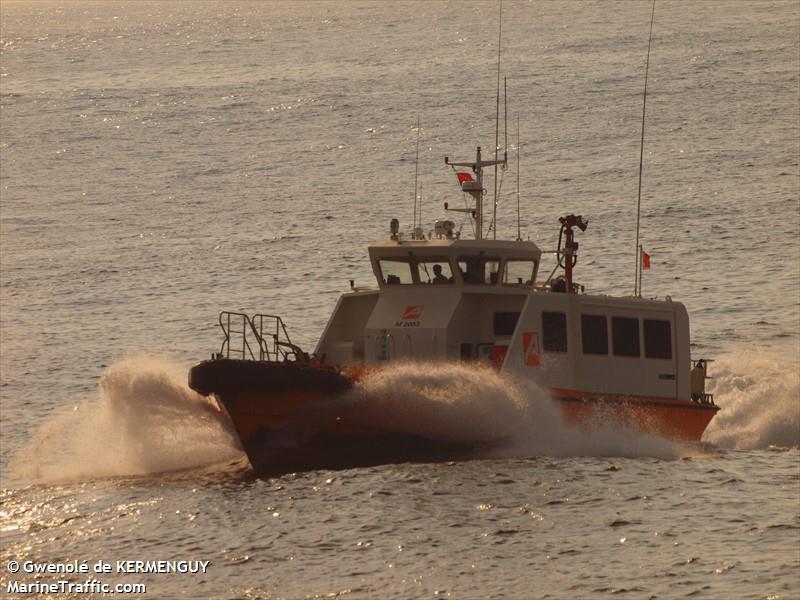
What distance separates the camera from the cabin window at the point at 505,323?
30.2 meters

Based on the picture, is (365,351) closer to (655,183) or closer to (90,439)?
(90,439)

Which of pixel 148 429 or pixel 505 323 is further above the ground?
pixel 505 323

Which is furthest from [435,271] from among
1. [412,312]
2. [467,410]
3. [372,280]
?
[372,280]

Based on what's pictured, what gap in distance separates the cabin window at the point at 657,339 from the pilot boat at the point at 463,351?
18mm

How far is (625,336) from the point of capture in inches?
1203

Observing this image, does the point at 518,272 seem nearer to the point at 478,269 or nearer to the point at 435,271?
the point at 478,269

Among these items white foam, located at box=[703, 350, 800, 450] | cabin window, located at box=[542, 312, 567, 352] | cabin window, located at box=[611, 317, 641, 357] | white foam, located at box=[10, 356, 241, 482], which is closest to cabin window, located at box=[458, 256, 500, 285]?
cabin window, located at box=[542, 312, 567, 352]

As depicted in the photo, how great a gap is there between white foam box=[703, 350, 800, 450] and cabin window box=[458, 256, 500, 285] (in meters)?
6.07

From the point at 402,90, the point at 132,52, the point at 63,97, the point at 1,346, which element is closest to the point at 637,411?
the point at 1,346

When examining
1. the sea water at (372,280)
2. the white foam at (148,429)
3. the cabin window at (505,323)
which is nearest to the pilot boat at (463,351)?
the cabin window at (505,323)

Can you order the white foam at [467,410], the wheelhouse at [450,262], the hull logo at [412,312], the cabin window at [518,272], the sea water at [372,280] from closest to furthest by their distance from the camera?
the sea water at [372,280] < the white foam at [467,410] < the hull logo at [412,312] < the wheelhouse at [450,262] < the cabin window at [518,272]

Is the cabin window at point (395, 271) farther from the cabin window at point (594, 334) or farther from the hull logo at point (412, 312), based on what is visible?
the cabin window at point (594, 334)

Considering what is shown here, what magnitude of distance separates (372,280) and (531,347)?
28082 mm

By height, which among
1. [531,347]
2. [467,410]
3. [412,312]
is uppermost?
[412,312]
